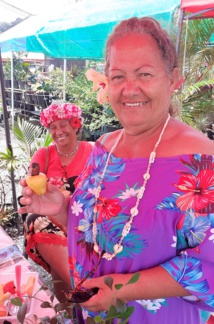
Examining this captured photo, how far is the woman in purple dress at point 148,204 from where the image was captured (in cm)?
99

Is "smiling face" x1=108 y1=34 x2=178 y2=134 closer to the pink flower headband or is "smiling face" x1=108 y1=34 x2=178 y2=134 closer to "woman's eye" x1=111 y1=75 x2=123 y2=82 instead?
"woman's eye" x1=111 y1=75 x2=123 y2=82

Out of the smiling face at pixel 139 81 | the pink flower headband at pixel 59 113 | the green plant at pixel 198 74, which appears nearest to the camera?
the smiling face at pixel 139 81

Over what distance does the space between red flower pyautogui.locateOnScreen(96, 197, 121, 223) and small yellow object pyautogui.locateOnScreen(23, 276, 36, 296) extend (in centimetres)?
61

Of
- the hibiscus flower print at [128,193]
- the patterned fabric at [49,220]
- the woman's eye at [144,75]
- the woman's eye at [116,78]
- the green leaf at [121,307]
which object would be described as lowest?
the patterned fabric at [49,220]

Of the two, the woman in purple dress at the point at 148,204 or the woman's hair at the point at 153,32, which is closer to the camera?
the woman in purple dress at the point at 148,204

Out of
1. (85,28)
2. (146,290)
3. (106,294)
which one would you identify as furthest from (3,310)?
(85,28)

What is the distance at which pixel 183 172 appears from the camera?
1022mm

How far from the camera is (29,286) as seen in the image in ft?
5.04

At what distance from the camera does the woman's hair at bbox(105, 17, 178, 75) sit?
44.2 inches

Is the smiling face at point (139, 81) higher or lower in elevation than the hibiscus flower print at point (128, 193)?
higher

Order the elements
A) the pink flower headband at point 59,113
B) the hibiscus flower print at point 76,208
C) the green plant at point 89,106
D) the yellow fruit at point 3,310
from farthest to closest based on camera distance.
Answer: the green plant at point 89,106 < the pink flower headband at point 59,113 < the yellow fruit at point 3,310 < the hibiscus flower print at point 76,208

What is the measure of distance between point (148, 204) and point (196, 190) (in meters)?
0.16

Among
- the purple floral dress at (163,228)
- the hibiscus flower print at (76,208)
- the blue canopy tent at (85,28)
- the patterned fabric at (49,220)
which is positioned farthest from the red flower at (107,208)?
the blue canopy tent at (85,28)

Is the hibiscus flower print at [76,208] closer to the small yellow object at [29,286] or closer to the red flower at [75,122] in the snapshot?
the small yellow object at [29,286]
